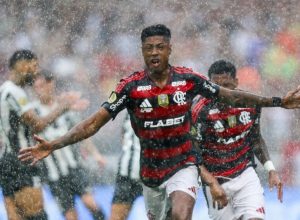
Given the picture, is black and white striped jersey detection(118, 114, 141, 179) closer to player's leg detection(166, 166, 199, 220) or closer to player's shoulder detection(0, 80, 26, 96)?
player's shoulder detection(0, 80, 26, 96)

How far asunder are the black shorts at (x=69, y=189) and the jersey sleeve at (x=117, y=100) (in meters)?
2.03

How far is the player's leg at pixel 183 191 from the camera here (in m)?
4.41

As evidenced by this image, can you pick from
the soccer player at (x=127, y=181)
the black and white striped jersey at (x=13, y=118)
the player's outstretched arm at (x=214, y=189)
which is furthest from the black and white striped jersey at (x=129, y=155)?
the player's outstretched arm at (x=214, y=189)

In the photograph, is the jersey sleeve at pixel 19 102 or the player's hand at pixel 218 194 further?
the jersey sleeve at pixel 19 102

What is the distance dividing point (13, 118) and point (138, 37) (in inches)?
294

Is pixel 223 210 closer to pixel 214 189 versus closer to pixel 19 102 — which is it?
pixel 214 189

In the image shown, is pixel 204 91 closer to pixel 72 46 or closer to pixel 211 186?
pixel 211 186

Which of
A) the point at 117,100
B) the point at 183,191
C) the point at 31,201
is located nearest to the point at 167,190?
the point at 183,191

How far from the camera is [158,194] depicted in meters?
4.87

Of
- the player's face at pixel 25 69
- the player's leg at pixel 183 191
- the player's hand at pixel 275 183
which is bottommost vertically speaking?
the player's hand at pixel 275 183

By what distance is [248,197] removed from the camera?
214 inches

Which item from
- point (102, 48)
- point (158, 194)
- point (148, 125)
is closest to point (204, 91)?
point (148, 125)

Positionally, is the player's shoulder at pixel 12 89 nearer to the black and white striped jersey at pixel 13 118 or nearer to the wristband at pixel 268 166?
the black and white striped jersey at pixel 13 118

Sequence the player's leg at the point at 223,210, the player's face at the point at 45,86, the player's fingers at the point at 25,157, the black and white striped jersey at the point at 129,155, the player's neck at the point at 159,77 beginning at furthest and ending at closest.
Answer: the player's face at the point at 45,86 → the black and white striped jersey at the point at 129,155 → the player's leg at the point at 223,210 → the player's neck at the point at 159,77 → the player's fingers at the point at 25,157
